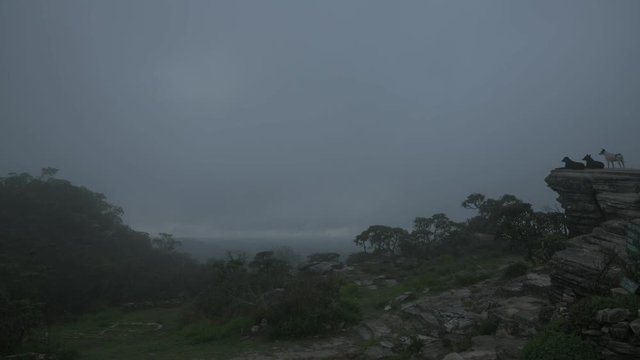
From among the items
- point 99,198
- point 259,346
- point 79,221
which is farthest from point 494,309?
point 99,198

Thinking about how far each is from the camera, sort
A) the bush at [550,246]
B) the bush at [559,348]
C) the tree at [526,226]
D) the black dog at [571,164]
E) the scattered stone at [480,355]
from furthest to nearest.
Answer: the tree at [526,226]
the black dog at [571,164]
the bush at [550,246]
the scattered stone at [480,355]
the bush at [559,348]

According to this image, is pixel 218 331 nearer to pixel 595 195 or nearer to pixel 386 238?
pixel 595 195

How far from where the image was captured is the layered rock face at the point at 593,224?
12.1 m

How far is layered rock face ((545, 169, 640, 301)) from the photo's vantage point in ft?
39.6

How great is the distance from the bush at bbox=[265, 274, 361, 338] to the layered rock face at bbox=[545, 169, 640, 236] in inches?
450

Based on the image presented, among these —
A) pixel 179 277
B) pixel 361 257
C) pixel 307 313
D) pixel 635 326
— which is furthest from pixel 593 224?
pixel 179 277

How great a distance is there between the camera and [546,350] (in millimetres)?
9086

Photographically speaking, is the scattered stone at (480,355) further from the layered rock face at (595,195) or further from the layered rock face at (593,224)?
the layered rock face at (595,195)

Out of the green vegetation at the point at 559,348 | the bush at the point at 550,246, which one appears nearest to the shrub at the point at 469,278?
the bush at the point at 550,246

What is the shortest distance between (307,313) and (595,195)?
1414cm

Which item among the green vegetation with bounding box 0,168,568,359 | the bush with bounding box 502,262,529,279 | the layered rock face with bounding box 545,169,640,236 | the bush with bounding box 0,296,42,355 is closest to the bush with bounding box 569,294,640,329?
the green vegetation with bounding box 0,168,568,359

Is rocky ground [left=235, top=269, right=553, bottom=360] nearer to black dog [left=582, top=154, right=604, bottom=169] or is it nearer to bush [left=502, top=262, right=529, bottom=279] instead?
bush [left=502, top=262, right=529, bottom=279]

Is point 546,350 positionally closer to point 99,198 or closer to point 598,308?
point 598,308

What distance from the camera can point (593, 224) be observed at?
60.6 feet
